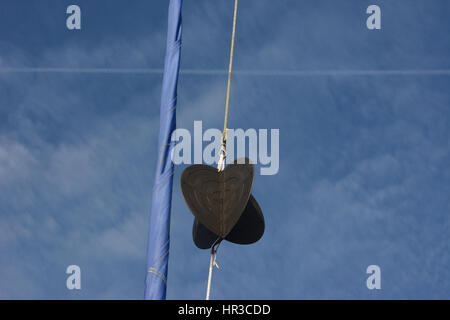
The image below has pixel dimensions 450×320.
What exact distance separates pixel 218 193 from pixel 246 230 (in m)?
1.68

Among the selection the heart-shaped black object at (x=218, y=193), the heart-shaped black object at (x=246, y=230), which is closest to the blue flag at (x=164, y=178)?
the heart-shaped black object at (x=218, y=193)

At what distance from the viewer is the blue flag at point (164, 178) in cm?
1267

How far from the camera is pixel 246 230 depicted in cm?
1602

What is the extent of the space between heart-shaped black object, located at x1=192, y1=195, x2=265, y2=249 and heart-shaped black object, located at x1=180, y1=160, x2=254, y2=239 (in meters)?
1.36

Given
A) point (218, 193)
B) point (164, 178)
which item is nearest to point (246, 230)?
point (218, 193)

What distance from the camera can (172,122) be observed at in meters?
14.0

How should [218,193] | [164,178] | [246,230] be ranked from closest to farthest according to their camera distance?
[164,178]
[218,193]
[246,230]

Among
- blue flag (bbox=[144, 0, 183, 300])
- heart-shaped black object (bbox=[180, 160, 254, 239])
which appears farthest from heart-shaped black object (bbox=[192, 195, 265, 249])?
blue flag (bbox=[144, 0, 183, 300])

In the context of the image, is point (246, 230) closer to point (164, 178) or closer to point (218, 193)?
point (218, 193)

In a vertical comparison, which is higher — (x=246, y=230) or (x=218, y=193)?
(x=218, y=193)

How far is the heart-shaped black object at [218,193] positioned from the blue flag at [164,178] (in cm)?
125
